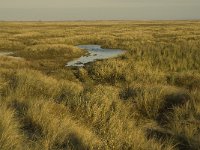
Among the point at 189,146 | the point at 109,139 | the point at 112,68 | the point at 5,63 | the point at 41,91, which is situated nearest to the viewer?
the point at 109,139

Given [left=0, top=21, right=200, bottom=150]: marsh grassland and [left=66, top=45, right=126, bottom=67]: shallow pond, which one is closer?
[left=0, top=21, right=200, bottom=150]: marsh grassland

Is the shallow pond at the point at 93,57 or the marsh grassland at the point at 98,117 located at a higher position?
the marsh grassland at the point at 98,117

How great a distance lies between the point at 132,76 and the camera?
18.4 metres

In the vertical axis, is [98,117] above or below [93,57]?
above

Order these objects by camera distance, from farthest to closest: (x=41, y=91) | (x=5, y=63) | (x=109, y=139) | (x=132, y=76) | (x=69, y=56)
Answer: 1. (x=69, y=56)
2. (x=5, y=63)
3. (x=132, y=76)
4. (x=41, y=91)
5. (x=109, y=139)

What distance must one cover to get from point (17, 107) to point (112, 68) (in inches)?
464

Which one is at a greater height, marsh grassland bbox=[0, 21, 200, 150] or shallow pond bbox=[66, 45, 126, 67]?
marsh grassland bbox=[0, 21, 200, 150]

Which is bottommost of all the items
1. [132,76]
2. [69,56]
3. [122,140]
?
[69,56]

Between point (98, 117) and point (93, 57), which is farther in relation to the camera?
point (93, 57)

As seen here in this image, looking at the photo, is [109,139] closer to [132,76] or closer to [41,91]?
[41,91]

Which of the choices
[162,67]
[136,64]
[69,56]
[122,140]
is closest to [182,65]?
[162,67]

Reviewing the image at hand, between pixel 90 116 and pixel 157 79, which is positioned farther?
pixel 157 79

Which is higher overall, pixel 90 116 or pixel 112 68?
pixel 90 116

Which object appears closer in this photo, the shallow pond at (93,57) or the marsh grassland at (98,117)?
the marsh grassland at (98,117)
